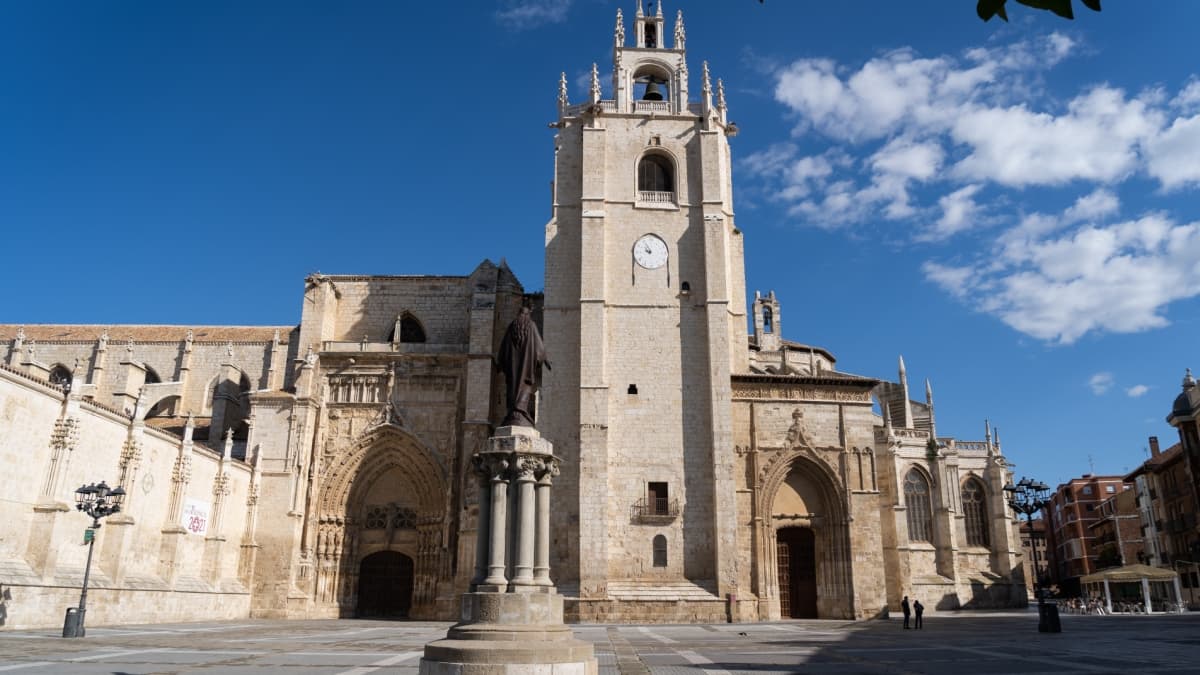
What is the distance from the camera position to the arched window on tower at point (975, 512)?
37.7 m

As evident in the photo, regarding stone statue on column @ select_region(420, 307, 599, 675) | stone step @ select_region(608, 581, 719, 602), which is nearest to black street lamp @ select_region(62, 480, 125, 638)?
stone statue on column @ select_region(420, 307, 599, 675)

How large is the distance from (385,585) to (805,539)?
47.6 ft

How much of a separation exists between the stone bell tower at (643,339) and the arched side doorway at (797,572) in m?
2.82

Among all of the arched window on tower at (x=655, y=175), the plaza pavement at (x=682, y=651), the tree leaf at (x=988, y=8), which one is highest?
the arched window on tower at (x=655, y=175)

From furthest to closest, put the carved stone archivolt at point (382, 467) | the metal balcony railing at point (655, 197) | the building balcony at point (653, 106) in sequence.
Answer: the building balcony at point (653, 106) → the metal balcony railing at point (655, 197) → the carved stone archivolt at point (382, 467)

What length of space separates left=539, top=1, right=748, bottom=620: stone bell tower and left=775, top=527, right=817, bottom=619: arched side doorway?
9.25 feet

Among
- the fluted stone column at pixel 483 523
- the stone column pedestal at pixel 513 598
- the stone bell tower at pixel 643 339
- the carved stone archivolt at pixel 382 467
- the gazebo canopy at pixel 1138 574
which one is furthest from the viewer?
the gazebo canopy at pixel 1138 574

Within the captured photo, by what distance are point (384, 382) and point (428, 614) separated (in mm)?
8100

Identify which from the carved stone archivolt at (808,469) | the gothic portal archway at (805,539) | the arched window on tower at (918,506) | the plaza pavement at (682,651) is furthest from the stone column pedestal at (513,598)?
the arched window on tower at (918,506)

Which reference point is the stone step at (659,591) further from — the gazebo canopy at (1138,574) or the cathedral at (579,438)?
the gazebo canopy at (1138,574)

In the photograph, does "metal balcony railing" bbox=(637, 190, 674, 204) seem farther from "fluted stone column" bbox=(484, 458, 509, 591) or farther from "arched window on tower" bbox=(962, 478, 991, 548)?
"arched window on tower" bbox=(962, 478, 991, 548)

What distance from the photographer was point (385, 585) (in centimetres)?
2844

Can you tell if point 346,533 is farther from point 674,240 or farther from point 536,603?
point 536,603

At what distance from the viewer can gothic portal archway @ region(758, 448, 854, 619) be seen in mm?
25078
